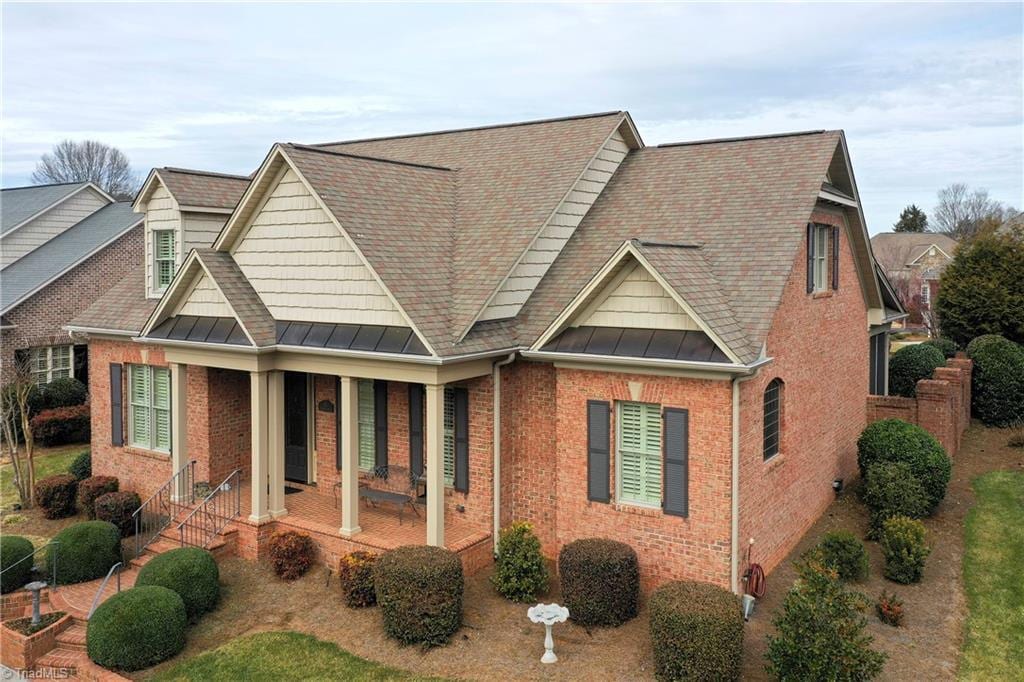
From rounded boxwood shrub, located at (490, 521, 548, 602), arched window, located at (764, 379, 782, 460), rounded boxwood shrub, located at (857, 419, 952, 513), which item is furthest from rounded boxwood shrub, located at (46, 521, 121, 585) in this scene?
rounded boxwood shrub, located at (857, 419, 952, 513)

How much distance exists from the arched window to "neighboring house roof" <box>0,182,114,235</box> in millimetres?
28431

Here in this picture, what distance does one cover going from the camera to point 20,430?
24.7 meters

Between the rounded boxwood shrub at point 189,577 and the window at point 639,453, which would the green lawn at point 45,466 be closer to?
the rounded boxwood shrub at point 189,577

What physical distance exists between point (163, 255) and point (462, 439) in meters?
9.02

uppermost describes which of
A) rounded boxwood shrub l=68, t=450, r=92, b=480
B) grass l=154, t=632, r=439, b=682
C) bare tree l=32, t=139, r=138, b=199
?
bare tree l=32, t=139, r=138, b=199

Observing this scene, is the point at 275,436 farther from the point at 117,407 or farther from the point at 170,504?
the point at 117,407

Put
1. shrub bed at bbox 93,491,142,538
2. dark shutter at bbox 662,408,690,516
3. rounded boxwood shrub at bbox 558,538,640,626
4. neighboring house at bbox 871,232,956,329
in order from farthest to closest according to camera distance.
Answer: neighboring house at bbox 871,232,956,329, shrub bed at bbox 93,491,142,538, dark shutter at bbox 662,408,690,516, rounded boxwood shrub at bbox 558,538,640,626

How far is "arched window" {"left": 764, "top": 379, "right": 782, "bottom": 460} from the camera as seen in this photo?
1391 centimetres

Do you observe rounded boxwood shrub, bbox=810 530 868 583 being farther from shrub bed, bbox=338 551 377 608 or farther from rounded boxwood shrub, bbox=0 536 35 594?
rounded boxwood shrub, bbox=0 536 35 594

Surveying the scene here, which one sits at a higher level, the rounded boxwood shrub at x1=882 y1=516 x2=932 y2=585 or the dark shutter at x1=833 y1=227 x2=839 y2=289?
the dark shutter at x1=833 y1=227 x2=839 y2=289

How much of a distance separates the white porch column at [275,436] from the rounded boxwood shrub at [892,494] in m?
11.3

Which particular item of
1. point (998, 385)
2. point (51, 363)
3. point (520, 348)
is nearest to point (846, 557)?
point (520, 348)

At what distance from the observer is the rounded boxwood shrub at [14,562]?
47.0 ft

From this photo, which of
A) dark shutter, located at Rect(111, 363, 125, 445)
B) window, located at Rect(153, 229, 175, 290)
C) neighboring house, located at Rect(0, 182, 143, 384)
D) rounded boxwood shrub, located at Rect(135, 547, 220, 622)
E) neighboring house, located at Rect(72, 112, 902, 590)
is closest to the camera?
neighboring house, located at Rect(72, 112, 902, 590)
